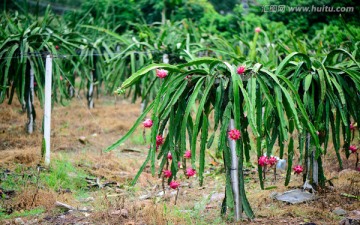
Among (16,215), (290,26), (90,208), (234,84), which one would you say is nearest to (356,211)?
(234,84)

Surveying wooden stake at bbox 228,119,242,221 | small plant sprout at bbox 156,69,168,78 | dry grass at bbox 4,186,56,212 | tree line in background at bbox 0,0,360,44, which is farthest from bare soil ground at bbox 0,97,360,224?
tree line in background at bbox 0,0,360,44

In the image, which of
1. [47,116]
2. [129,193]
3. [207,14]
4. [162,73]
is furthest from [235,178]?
[207,14]

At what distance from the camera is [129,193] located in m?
4.74

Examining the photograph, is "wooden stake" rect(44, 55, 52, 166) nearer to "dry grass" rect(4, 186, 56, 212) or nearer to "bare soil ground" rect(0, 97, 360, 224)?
"bare soil ground" rect(0, 97, 360, 224)

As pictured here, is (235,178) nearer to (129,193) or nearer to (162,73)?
(162,73)

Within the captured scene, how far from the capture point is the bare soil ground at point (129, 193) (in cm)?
381

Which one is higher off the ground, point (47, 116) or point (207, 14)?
point (207, 14)

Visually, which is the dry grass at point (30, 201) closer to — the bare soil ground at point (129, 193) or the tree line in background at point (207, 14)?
the bare soil ground at point (129, 193)

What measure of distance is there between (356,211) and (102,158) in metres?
3.17

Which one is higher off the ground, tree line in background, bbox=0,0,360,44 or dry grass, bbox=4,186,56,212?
tree line in background, bbox=0,0,360,44

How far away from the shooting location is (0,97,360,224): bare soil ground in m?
3.81

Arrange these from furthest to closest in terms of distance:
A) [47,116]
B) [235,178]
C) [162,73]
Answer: [47,116]
[235,178]
[162,73]

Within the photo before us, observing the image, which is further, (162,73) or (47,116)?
(47,116)

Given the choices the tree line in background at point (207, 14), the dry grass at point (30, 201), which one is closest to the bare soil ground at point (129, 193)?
the dry grass at point (30, 201)
